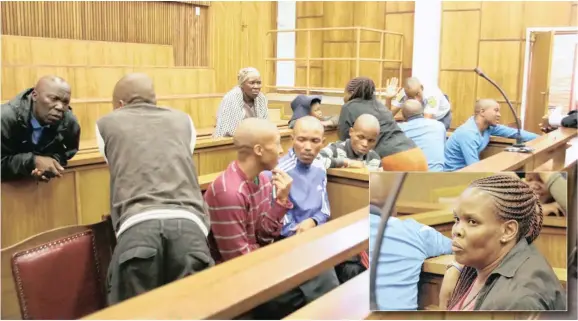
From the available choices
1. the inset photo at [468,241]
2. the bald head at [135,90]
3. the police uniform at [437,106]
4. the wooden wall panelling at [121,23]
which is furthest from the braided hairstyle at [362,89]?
the wooden wall panelling at [121,23]

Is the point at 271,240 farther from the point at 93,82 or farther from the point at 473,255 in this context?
the point at 93,82

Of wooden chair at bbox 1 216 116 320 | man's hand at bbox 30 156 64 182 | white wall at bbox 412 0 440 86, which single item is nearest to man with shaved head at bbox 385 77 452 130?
white wall at bbox 412 0 440 86

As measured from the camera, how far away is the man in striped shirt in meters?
1.93

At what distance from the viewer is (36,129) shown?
2531 millimetres

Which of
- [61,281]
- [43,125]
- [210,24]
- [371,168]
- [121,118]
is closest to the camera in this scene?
[61,281]

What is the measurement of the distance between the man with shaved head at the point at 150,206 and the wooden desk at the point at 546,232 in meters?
1.05

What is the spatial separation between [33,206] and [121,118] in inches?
36.0

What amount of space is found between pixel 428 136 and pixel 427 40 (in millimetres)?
4648

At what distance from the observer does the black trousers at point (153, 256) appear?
73.0 inches

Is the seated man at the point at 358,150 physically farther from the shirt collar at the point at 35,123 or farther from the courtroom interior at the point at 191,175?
the shirt collar at the point at 35,123

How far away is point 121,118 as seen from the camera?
2018mm

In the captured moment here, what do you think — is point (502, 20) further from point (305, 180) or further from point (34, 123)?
point (34, 123)

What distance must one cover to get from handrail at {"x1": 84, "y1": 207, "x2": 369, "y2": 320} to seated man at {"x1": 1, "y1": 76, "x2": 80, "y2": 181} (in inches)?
63.6

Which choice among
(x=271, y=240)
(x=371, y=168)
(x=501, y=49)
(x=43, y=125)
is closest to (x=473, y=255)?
(x=271, y=240)
